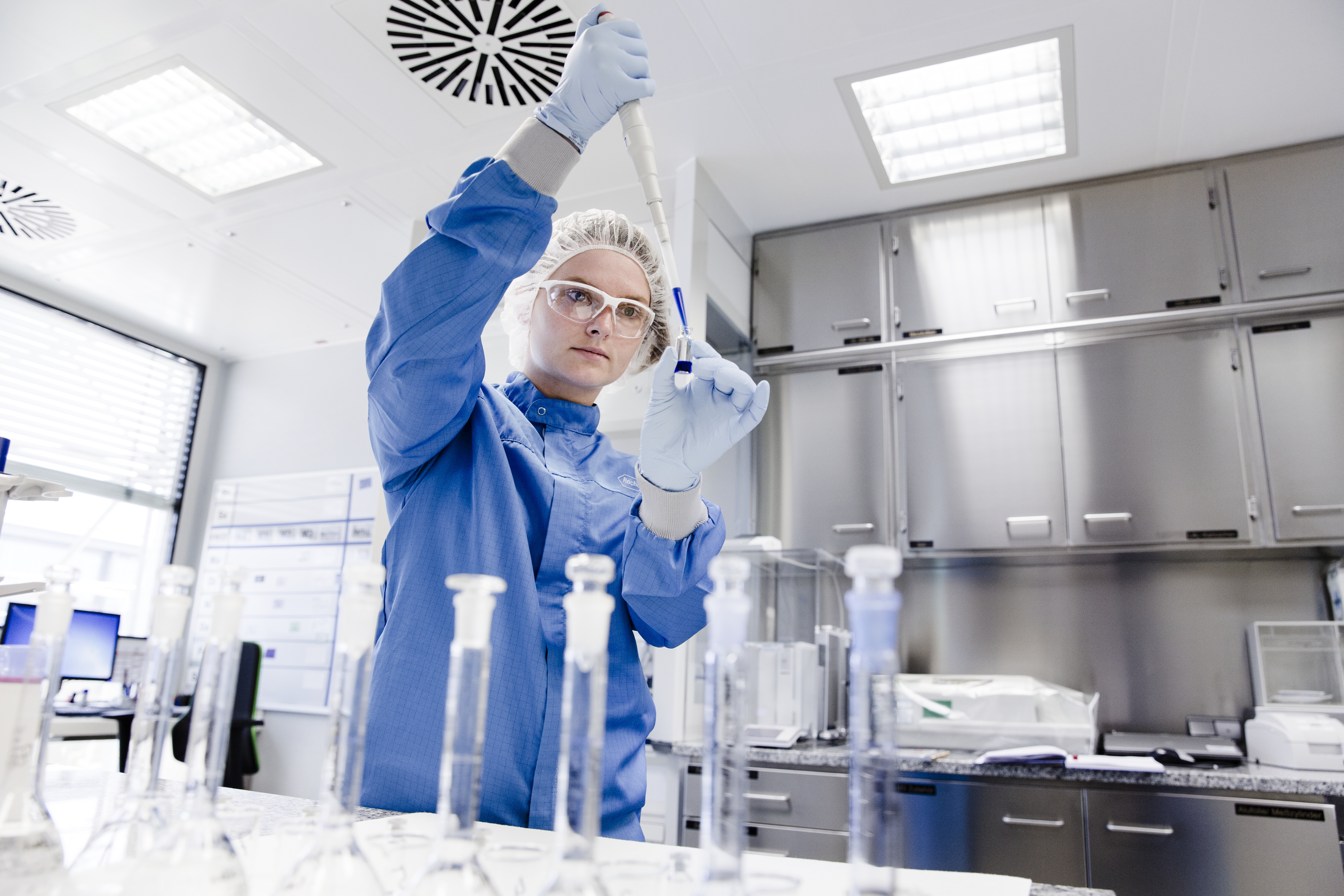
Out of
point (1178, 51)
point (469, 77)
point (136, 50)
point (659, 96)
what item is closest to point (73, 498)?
point (136, 50)

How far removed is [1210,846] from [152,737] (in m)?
2.32

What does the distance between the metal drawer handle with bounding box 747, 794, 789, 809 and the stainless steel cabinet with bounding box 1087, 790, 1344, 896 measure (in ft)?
2.48

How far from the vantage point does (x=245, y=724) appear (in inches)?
151

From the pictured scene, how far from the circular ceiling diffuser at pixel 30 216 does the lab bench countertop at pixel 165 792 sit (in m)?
3.17

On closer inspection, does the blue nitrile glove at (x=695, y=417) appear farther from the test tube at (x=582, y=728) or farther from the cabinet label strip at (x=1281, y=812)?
the cabinet label strip at (x=1281, y=812)

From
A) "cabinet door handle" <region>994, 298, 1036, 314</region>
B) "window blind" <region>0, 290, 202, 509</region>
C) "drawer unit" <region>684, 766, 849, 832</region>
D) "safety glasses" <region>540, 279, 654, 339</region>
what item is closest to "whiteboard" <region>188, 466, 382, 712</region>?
"window blind" <region>0, 290, 202, 509</region>

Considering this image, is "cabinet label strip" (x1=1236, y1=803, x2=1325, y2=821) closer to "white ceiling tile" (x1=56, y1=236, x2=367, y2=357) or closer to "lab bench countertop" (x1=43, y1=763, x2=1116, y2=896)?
"lab bench countertop" (x1=43, y1=763, x2=1116, y2=896)

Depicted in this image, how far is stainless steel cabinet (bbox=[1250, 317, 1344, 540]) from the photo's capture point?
2.54 m

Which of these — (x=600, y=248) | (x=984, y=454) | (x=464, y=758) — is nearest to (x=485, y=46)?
(x=600, y=248)

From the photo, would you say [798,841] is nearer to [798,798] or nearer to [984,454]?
[798,798]

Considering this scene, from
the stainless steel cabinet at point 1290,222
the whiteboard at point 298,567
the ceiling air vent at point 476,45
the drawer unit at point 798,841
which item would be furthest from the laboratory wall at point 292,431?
the stainless steel cabinet at point 1290,222

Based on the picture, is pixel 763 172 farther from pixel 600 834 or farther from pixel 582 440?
pixel 600 834

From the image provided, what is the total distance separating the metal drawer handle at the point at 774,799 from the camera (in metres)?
2.41

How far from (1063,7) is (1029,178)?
799 millimetres
